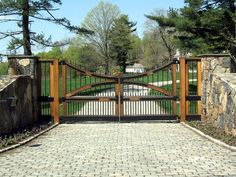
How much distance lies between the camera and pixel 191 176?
6.86 metres

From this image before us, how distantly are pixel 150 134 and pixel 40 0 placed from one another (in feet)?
37.5

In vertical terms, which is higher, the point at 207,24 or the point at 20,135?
the point at 207,24

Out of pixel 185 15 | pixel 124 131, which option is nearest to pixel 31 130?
pixel 124 131

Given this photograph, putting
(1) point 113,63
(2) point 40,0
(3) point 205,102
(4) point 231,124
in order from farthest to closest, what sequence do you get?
(1) point 113,63
(2) point 40,0
(3) point 205,102
(4) point 231,124

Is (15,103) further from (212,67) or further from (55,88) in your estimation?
(212,67)

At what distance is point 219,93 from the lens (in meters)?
12.0

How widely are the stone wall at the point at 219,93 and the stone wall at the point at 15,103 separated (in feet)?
17.3

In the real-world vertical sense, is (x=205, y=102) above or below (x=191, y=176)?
above

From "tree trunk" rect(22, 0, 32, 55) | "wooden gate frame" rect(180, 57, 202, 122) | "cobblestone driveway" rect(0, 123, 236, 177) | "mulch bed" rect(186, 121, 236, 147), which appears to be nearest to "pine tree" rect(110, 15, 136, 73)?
"tree trunk" rect(22, 0, 32, 55)

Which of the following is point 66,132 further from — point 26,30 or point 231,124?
point 26,30

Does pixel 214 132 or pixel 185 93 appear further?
pixel 185 93

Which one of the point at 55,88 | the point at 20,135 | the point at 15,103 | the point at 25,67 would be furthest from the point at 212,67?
the point at 20,135

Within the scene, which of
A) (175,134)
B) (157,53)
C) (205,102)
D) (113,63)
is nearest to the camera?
(175,134)

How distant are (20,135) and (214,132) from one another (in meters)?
4.85
